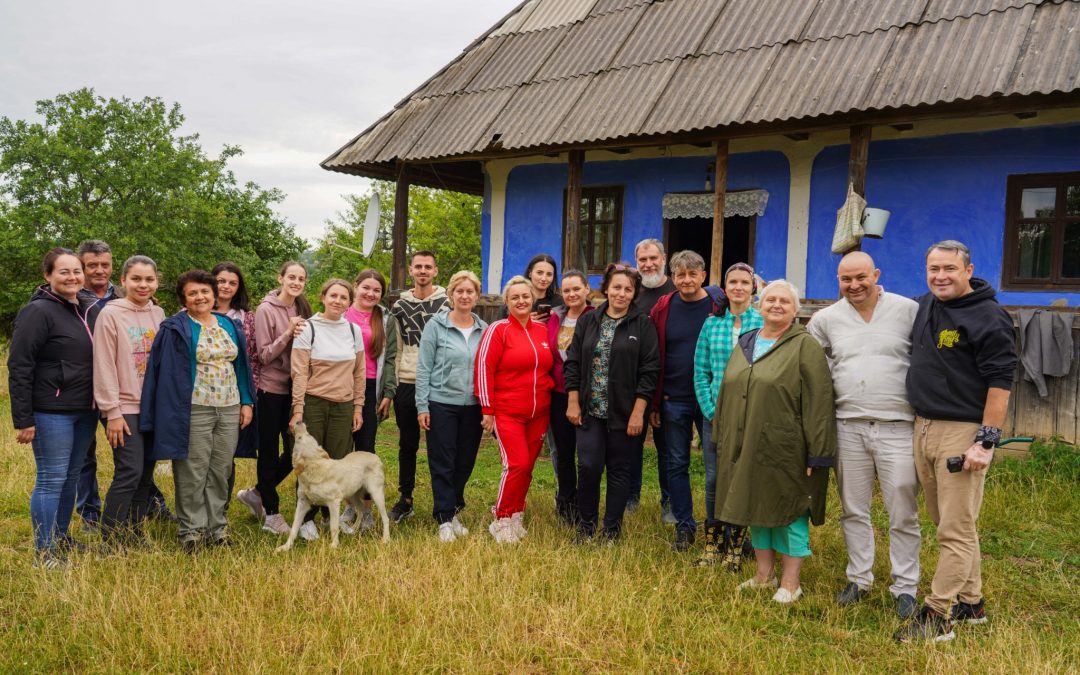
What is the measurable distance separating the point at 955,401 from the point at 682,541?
2.09 m

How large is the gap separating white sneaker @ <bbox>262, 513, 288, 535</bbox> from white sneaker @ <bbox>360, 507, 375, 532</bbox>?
1.82 ft

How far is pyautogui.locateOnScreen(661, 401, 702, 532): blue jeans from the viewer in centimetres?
531

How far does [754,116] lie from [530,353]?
15.5ft

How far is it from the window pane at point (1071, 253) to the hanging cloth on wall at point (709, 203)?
3.36 meters

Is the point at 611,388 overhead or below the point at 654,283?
below

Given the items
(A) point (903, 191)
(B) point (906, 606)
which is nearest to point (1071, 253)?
(A) point (903, 191)

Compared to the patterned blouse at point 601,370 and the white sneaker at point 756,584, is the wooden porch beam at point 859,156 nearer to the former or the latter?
the patterned blouse at point 601,370

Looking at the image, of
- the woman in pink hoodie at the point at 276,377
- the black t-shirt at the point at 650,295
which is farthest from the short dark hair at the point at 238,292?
the black t-shirt at the point at 650,295

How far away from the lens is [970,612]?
4.14 meters

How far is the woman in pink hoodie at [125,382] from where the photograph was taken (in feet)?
15.6

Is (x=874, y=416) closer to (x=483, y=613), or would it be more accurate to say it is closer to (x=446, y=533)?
(x=483, y=613)

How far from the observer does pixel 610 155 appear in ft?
37.4

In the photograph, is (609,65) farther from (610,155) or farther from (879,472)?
(879,472)

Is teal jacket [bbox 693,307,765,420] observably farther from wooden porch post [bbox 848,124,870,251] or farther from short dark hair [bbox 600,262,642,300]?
wooden porch post [bbox 848,124,870,251]
